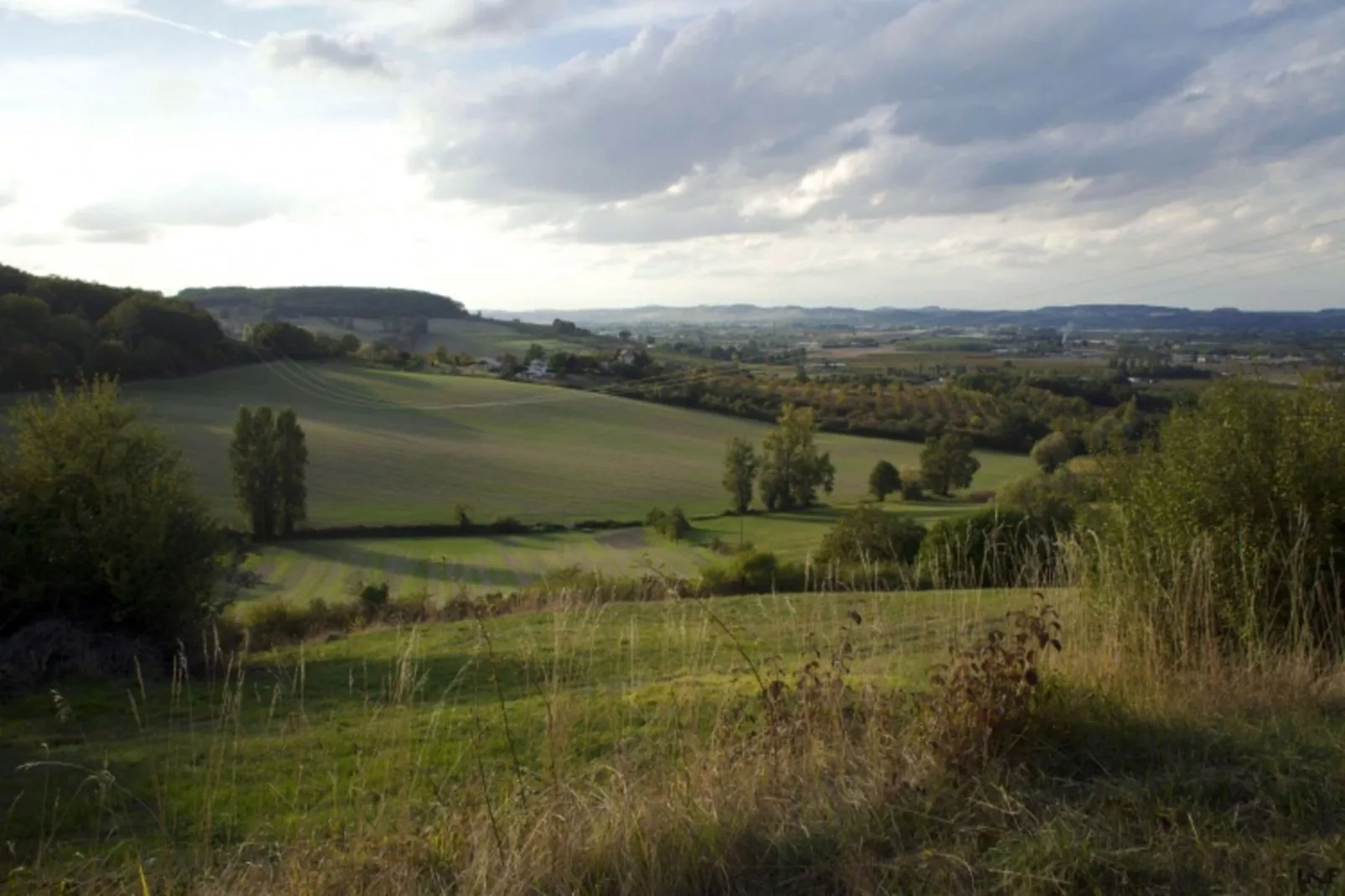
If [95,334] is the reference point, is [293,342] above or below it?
below

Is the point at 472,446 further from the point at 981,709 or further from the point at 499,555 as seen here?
the point at 981,709

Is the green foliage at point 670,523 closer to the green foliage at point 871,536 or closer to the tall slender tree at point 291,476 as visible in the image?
the green foliage at point 871,536

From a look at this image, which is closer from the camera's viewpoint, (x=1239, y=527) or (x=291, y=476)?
(x=1239, y=527)

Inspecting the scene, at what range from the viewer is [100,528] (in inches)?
684

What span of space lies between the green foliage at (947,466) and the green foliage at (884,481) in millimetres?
1564

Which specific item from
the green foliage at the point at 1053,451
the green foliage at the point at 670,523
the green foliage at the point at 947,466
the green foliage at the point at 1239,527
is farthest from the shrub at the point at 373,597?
the green foliage at the point at 947,466

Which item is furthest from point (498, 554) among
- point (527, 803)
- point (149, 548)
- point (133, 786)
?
point (527, 803)

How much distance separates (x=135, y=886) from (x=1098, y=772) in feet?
13.9

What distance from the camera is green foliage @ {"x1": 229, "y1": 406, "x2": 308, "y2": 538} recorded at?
42.9 metres

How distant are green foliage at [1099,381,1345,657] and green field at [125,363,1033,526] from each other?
39691 millimetres

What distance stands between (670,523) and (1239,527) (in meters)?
37.2

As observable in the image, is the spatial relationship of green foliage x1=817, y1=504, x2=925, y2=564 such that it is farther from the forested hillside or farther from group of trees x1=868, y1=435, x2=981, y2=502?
the forested hillside

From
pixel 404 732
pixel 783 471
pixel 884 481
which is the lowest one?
pixel 884 481

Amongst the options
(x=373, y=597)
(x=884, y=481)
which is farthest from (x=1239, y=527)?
(x=884, y=481)
